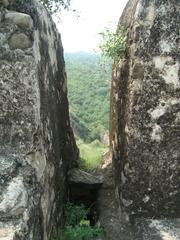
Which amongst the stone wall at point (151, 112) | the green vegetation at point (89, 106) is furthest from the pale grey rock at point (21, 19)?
the green vegetation at point (89, 106)

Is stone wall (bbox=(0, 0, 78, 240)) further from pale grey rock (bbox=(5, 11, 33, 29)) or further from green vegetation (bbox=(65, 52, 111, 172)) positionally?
green vegetation (bbox=(65, 52, 111, 172))

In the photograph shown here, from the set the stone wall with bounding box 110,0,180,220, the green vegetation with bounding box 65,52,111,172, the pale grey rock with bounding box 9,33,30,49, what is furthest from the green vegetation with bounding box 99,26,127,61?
the green vegetation with bounding box 65,52,111,172

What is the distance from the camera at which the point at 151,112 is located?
16.9ft

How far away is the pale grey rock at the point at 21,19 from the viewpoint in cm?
404

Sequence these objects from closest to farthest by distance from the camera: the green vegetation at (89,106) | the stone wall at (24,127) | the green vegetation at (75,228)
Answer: the stone wall at (24,127) < the green vegetation at (75,228) < the green vegetation at (89,106)

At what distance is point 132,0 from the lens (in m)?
5.63

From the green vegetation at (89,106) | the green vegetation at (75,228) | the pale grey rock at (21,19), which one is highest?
the pale grey rock at (21,19)

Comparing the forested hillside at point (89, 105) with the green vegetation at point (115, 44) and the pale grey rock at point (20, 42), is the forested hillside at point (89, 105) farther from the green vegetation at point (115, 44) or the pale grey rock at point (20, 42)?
the pale grey rock at point (20, 42)

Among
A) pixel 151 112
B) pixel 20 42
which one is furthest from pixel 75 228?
pixel 20 42

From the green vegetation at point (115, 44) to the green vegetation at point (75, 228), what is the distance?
1.85 meters

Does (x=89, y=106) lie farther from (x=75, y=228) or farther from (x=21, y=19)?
(x=21, y=19)

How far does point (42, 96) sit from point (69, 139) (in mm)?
2423

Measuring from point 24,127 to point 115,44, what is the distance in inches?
70.5

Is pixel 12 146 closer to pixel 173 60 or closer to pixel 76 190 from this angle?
pixel 173 60
